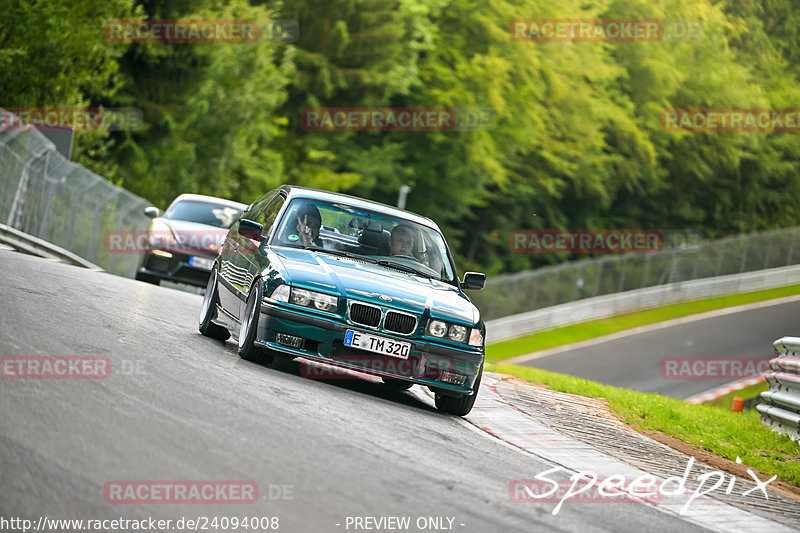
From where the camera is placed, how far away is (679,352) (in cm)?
3741

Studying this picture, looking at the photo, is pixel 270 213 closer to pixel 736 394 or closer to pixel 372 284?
pixel 372 284

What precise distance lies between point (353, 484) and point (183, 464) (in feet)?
3.00

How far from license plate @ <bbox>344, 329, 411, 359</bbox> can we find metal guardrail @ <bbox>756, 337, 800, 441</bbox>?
6.02m

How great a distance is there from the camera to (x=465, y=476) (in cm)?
696

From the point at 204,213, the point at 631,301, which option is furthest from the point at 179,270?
the point at 631,301

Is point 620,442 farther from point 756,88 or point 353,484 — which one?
point 756,88

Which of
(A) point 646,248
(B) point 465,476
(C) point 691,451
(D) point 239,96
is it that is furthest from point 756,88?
(B) point 465,476

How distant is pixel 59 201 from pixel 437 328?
1323 centimetres

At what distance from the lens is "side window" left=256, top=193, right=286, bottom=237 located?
1091 cm

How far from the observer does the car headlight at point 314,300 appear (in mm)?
9344

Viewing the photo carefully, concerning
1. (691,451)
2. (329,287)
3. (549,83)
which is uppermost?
(549,83)

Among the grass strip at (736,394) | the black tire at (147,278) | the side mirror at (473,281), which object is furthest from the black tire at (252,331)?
the grass strip at (736,394)

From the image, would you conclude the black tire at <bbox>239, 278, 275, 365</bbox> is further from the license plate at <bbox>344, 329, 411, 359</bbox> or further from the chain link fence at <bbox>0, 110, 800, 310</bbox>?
the chain link fence at <bbox>0, 110, 800, 310</bbox>

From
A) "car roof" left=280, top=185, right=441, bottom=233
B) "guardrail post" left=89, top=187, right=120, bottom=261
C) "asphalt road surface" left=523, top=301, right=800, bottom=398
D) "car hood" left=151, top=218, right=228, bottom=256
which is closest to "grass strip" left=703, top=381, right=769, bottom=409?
"asphalt road surface" left=523, top=301, right=800, bottom=398
